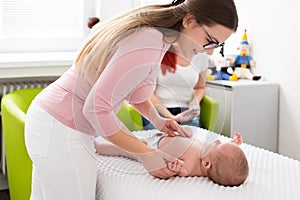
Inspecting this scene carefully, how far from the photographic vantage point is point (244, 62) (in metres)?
3.20

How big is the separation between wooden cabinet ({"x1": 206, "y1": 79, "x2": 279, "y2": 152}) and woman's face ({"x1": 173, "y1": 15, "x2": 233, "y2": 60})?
159 centimetres

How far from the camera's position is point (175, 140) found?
1517mm

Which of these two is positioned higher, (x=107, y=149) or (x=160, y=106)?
(x=160, y=106)

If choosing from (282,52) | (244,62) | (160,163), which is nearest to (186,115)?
(160,163)

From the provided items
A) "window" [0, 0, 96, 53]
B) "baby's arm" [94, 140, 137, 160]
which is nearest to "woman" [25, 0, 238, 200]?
"baby's arm" [94, 140, 137, 160]

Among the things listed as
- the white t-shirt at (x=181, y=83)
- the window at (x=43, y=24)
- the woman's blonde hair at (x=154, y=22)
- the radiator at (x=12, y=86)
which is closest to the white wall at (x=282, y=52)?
the window at (x=43, y=24)

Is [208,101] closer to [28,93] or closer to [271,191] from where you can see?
[271,191]

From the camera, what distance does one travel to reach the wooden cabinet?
291 centimetres

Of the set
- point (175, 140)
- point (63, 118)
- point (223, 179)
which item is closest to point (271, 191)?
point (223, 179)

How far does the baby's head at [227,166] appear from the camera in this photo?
5.12 feet

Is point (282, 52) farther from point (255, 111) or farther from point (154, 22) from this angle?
point (154, 22)

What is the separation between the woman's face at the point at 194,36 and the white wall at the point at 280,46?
1.74 metres

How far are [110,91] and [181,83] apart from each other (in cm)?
24

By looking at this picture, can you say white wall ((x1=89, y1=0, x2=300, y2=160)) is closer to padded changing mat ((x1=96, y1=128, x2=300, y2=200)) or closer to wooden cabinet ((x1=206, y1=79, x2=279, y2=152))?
wooden cabinet ((x1=206, y1=79, x2=279, y2=152))
